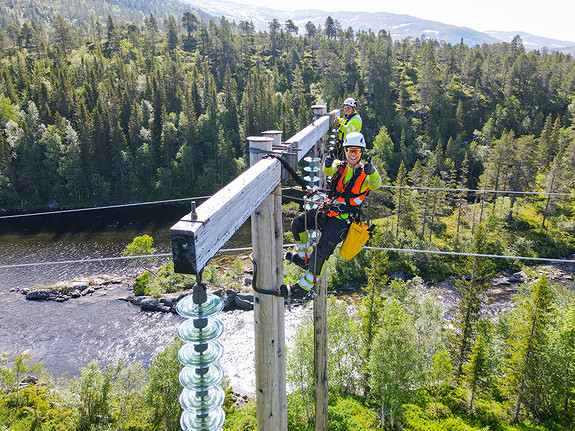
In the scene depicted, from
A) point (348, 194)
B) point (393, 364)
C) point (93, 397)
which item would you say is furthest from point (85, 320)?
point (348, 194)

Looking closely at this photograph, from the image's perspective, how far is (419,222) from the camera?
50000 millimetres

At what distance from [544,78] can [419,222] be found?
2593 inches

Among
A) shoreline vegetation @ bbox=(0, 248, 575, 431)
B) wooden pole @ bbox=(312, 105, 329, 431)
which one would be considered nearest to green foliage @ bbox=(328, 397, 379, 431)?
shoreline vegetation @ bbox=(0, 248, 575, 431)

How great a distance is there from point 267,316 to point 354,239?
81.7 inches

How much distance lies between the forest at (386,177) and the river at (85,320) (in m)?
3.62

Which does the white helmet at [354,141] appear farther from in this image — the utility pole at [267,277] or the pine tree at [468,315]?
the pine tree at [468,315]

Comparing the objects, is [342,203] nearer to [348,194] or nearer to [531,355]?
[348,194]

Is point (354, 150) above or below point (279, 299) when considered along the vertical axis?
above

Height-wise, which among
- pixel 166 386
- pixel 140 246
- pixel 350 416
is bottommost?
pixel 350 416

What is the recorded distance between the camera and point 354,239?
5594 mm

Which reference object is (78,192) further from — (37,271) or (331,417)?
(331,417)

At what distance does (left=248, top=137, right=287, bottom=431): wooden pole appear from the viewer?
3.92m

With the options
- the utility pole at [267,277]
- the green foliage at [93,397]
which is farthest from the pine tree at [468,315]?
the utility pole at [267,277]

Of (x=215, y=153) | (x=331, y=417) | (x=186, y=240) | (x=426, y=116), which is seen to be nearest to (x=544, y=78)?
(x=426, y=116)
